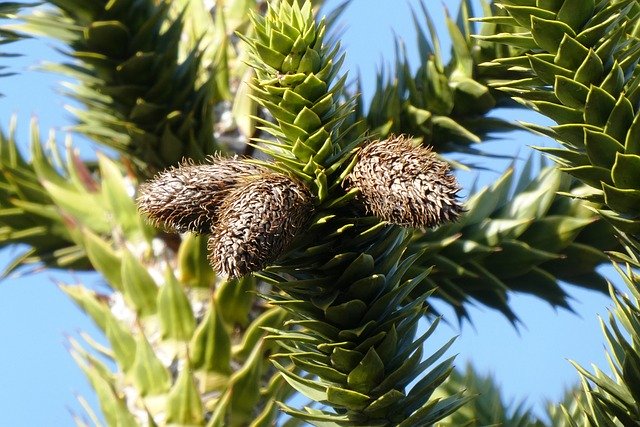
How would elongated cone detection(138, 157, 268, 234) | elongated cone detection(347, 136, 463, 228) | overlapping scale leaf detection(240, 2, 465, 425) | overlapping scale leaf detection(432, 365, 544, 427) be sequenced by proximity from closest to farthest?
elongated cone detection(347, 136, 463, 228) → elongated cone detection(138, 157, 268, 234) → overlapping scale leaf detection(240, 2, 465, 425) → overlapping scale leaf detection(432, 365, 544, 427)

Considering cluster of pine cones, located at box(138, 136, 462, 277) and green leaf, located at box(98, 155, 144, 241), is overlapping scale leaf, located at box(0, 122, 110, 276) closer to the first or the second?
green leaf, located at box(98, 155, 144, 241)

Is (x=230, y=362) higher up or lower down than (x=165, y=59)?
lower down

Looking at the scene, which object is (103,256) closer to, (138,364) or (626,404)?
(138,364)

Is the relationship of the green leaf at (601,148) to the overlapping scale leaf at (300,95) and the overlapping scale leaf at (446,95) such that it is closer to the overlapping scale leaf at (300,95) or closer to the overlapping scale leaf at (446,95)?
the overlapping scale leaf at (300,95)

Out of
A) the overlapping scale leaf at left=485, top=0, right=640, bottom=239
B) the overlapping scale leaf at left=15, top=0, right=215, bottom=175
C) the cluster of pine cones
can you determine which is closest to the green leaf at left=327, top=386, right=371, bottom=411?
the cluster of pine cones

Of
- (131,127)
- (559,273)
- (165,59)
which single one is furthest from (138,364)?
(559,273)

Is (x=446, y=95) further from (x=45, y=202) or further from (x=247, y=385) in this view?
(x=45, y=202)

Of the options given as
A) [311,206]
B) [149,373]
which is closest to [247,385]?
[149,373]
